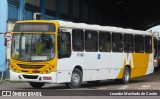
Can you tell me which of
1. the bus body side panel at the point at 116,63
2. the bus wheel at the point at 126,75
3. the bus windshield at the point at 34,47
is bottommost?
the bus wheel at the point at 126,75

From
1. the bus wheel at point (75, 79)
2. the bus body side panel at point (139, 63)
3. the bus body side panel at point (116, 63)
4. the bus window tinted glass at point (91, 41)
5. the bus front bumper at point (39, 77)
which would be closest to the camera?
the bus front bumper at point (39, 77)

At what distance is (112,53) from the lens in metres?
25.5

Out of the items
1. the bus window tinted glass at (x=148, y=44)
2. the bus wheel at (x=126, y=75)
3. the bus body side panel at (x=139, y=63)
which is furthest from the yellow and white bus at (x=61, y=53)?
the bus window tinted glass at (x=148, y=44)

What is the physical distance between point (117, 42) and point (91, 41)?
274 centimetres

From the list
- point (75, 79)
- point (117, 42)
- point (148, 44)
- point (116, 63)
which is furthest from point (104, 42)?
point (148, 44)

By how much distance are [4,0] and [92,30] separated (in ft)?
30.5

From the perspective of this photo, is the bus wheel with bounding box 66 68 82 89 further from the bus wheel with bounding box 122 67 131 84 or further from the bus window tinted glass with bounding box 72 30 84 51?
the bus wheel with bounding box 122 67 131 84

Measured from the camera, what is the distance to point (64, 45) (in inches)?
845

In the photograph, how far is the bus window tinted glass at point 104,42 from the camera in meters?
24.3

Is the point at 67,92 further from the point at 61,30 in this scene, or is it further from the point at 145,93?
the point at 145,93

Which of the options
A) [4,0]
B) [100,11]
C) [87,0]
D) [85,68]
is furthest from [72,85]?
[100,11]

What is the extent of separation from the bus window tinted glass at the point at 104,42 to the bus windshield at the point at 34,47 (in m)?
3.78

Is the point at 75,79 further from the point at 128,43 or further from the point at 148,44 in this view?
the point at 148,44

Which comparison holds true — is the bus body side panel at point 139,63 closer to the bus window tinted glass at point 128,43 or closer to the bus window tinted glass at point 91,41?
the bus window tinted glass at point 128,43
